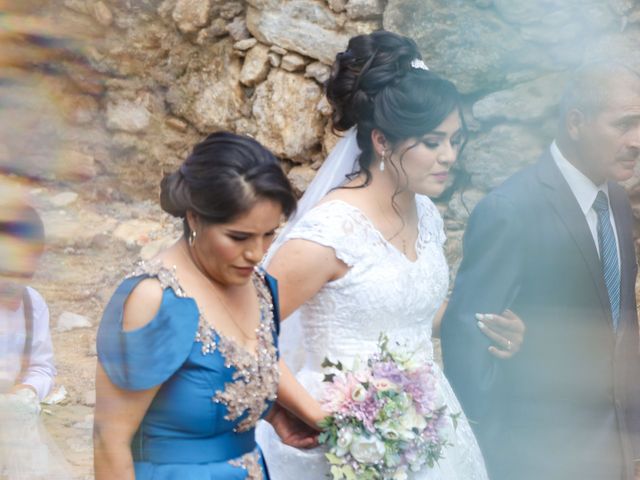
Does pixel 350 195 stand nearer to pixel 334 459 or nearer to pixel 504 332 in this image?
pixel 504 332

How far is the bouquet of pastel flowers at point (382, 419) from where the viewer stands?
71.2 inches

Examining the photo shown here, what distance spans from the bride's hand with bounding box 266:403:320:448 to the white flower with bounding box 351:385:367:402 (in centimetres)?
16

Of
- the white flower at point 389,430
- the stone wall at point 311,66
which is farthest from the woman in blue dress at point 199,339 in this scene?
the stone wall at point 311,66

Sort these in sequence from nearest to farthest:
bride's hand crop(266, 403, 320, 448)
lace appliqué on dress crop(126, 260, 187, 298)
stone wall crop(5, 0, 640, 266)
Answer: lace appliqué on dress crop(126, 260, 187, 298) → bride's hand crop(266, 403, 320, 448) → stone wall crop(5, 0, 640, 266)

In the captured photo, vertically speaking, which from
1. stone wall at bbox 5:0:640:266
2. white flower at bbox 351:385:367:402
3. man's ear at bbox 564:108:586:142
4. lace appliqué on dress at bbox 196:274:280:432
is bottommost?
stone wall at bbox 5:0:640:266

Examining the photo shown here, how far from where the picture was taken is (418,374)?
1.90 metres

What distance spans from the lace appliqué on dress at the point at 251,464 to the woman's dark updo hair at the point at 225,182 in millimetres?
419

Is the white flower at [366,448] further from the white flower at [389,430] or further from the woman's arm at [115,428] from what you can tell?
the woman's arm at [115,428]

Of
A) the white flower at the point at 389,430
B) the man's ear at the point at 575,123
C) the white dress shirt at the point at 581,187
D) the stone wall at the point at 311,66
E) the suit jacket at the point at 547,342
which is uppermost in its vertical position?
the man's ear at the point at 575,123

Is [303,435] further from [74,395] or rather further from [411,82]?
[74,395]

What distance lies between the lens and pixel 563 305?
7.69 ft

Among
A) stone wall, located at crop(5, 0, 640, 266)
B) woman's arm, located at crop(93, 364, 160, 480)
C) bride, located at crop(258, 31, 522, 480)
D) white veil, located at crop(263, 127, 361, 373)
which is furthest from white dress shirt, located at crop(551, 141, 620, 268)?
stone wall, located at crop(5, 0, 640, 266)

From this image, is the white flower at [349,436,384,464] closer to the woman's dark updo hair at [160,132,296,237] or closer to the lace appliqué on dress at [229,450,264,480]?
the lace appliqué on dress at [229,450,264,480]

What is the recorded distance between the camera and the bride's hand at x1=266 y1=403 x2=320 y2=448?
194cm
